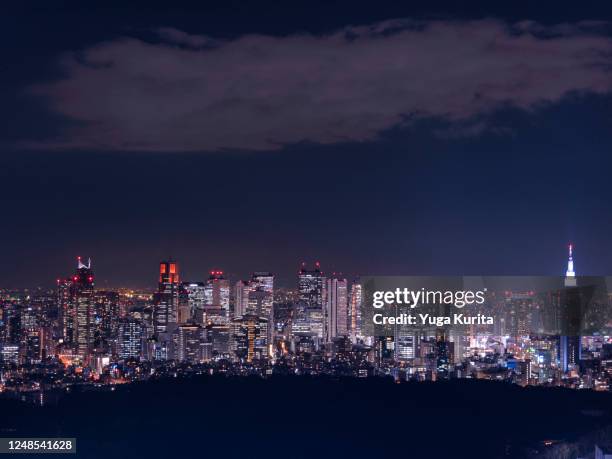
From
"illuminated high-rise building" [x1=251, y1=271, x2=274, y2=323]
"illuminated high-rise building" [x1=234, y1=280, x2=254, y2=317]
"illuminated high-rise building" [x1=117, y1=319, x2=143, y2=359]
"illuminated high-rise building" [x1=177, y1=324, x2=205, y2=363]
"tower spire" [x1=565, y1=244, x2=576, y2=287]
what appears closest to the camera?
"tower spire" [x1=565, y1=244, x2=576, y2=287]

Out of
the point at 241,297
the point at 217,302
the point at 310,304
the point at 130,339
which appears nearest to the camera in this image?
the point at 310,304

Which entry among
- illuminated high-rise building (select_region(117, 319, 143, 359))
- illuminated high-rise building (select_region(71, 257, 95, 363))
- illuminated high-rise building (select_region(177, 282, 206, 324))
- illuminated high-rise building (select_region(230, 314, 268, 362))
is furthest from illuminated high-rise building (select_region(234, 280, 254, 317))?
illuminated high-rise building (select_region(71, 257, 95, 363))

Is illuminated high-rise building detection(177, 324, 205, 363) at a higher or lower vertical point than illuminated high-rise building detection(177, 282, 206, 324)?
lower

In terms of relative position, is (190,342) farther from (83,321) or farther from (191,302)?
(83,321)

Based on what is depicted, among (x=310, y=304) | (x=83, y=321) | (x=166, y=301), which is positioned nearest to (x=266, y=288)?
(x=310, y=304)

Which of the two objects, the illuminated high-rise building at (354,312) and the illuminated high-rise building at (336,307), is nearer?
the illuminated high-rise building at (354,312)

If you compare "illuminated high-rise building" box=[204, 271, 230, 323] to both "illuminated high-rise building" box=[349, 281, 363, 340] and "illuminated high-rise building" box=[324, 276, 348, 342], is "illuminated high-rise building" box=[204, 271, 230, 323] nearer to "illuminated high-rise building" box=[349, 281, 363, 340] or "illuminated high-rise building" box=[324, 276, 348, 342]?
"illuminated high-rise building" box=[324, 276, 348, 342]

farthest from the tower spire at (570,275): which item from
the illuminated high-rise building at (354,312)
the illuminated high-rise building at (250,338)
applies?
the illuminated high-rise building at (250,338)

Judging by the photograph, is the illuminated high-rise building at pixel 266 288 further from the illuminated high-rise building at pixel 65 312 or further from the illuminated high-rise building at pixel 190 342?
the illuminated high-rise building at pixel 65 312

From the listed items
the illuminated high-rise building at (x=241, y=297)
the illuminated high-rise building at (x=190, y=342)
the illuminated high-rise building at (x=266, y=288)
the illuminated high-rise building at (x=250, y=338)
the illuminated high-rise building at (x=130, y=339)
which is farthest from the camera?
the illuminated high-rise building at (x=190, y=342)

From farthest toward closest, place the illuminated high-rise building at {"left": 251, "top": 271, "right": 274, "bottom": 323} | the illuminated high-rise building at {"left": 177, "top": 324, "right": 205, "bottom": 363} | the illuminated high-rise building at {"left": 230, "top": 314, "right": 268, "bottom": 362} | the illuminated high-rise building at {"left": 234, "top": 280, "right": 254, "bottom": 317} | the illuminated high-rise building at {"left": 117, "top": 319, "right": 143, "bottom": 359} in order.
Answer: the illuminated high-rise building at {"left": 177, "top": 324, "right": 205, "bottom": 363} < the illuminated high-rise building at {"left": 117, "top": 319, "right": 143, "bottom": 359} < the illuminated high-rise building at {"left": 230, "top": 314, "right": 268, "bottom": 362} < the illuminated high-rise building at {"left": 234, "top": 280, "right": 254, "bottom": 317} < the illuminated high-rise building at {"left": 251, "top": 271, "right": 274, "bottom": 323}

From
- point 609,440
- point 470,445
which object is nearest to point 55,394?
point 470,445

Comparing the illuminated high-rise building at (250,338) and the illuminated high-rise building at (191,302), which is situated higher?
the illuminated high-rise building at (191,302)
